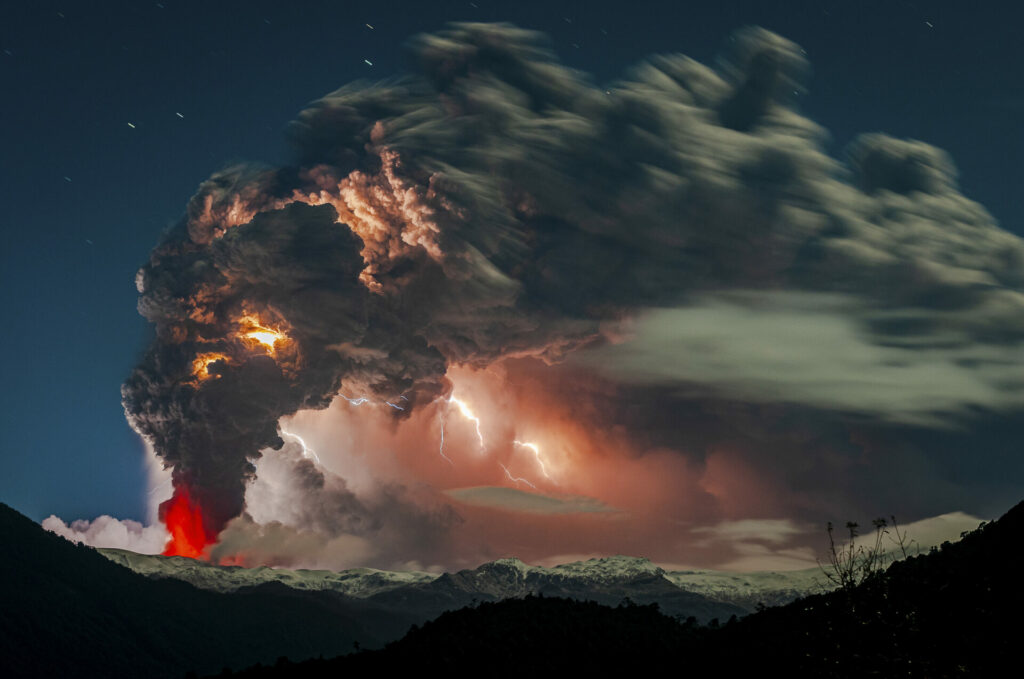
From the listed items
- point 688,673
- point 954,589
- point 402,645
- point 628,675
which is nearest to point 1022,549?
point 954,589

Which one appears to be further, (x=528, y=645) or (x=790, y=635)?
(x=528, y=645)

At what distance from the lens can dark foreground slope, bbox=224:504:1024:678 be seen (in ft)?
151

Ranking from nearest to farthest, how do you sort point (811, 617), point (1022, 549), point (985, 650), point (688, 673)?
point (985, 650), point (1022, 549), point (811, 617), point (688, 673)

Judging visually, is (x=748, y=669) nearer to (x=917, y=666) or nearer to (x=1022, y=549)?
(x=1022, y=549)

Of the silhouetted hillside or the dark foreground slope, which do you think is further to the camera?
the silhouetted hillside

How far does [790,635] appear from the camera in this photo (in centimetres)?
7275

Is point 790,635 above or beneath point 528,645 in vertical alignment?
beneath

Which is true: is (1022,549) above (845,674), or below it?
above

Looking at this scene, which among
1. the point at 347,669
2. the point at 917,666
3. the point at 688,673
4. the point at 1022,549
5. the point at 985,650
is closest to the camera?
the point at 917,666

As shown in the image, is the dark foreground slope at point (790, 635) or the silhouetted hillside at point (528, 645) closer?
the dark foreground slope at point (790, 635)

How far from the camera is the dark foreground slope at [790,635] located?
45.9 metres

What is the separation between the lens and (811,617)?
69375 millimetres

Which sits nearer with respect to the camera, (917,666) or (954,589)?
(917,666)

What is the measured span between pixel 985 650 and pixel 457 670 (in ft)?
195
